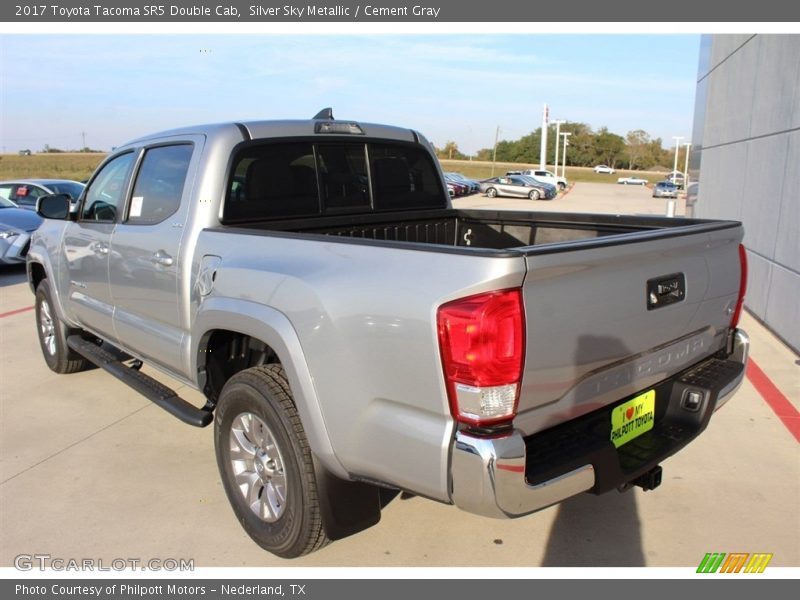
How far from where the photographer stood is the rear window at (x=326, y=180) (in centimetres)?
366

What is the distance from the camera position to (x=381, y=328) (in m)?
2.32

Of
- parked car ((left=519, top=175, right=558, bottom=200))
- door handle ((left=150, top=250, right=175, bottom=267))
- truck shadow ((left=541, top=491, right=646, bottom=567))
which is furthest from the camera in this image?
parked car ((left=519, top=175, right=558, bottom=200))

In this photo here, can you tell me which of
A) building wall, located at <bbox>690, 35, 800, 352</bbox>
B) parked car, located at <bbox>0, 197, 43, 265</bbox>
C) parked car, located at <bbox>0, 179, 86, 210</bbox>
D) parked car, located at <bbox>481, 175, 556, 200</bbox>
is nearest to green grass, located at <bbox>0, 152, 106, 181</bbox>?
parked car, located at <bbox>481, 175, 556, 200</bbox>

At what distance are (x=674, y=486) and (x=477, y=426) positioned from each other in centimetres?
211

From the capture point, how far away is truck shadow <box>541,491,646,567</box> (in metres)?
3.02

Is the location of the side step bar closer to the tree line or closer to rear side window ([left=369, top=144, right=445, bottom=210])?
rear side window ([left=369, top=144, right=445, bottom=210])

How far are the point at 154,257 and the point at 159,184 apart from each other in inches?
19.8

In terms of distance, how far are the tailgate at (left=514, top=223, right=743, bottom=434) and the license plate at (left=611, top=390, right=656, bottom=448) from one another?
0.06 m

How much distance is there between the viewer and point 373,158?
4289mm

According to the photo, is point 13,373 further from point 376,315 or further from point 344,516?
point 376,315

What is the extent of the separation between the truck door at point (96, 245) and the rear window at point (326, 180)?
3.73ft

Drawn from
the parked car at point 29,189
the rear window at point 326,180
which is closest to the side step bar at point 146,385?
the rear window at point 326,180

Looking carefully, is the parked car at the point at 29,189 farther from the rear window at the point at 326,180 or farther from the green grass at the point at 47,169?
the green grass at the point at 47,169
